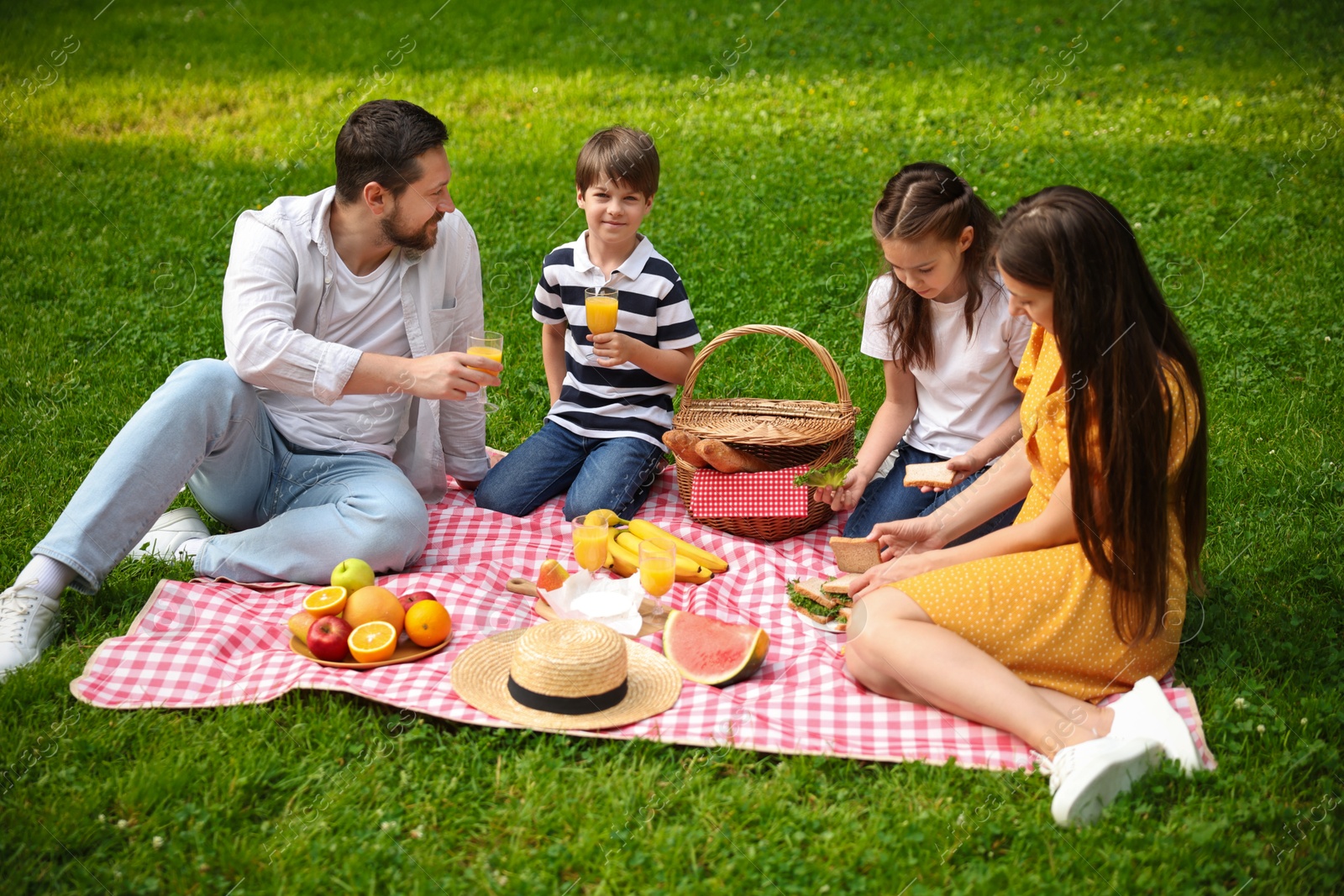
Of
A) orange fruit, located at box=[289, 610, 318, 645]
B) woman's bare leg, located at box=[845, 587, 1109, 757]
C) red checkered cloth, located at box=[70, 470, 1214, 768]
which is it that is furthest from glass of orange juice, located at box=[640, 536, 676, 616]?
orange fruit, located at box=[289, 610, 318, 645]

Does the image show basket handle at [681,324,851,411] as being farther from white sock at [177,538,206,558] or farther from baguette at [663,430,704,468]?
white sock at [177,538,206,558]

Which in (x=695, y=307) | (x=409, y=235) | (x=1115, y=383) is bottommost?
(x=695, y=307)

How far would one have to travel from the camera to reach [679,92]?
10.1 metres

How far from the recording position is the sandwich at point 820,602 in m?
3.77

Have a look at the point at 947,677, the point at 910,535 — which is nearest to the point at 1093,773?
the point at 947,677

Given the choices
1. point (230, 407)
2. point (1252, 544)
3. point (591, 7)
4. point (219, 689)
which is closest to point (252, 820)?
point (219, 689)

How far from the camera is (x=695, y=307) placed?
6723mm

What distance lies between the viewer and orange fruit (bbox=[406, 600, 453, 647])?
345 cm

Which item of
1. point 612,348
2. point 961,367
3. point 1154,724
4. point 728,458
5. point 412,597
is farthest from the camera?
point 728,458

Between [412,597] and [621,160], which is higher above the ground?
[621,160]

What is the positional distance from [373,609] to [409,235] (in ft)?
4.90

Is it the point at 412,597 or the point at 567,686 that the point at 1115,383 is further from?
the point at 412,597

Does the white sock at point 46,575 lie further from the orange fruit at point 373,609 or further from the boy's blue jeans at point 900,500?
the boy's blue jeans at point 900,500

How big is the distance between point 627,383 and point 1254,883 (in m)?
3.11
